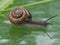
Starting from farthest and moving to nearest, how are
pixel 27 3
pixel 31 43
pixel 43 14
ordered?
pixel 27 3 → pixel 43 14 → pixel 31 43

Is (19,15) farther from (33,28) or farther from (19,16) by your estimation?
(33,28)

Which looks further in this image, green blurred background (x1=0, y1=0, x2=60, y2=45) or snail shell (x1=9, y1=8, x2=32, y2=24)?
A: snail shell (x1=9, y1=8, x2=32, y2=24)

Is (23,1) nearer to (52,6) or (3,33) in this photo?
(52,6)

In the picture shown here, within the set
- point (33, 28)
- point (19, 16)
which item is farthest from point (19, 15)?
point (33, 28)

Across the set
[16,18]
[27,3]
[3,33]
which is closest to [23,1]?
[27,3]
